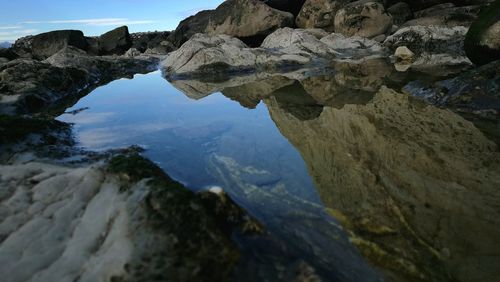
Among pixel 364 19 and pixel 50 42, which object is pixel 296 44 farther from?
pixel 50 42

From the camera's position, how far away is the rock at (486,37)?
870 cm

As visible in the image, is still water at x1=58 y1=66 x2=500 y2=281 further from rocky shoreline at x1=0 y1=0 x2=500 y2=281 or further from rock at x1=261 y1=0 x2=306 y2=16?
rock at x1=261 y1=0 x2=306 y2=16

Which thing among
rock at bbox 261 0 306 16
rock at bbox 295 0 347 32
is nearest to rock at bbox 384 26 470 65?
rock at bbox 295 0 347 32

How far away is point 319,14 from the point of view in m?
24.2

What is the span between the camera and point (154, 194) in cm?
320

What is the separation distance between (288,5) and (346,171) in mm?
24667

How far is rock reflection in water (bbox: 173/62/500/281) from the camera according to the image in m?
3.15

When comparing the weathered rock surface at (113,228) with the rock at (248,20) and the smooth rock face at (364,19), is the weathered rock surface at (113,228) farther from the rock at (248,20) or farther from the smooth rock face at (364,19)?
the rock at (248,20)

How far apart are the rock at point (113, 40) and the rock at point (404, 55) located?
978 inches

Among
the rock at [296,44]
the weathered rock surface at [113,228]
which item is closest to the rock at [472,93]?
the weathered rock surface at [113,228]

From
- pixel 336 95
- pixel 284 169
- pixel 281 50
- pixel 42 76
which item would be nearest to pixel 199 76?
pixel 281 50

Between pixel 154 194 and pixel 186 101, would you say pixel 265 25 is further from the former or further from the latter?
pixel 154 194

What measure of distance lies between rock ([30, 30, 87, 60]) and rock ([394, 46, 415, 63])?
2483 centimetres

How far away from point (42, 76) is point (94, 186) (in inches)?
428
